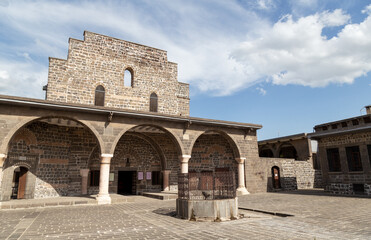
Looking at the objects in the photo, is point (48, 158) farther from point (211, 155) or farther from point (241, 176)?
point (241, 176)

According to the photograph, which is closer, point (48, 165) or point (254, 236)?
point (254, 236)

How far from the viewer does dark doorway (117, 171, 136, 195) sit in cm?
1694

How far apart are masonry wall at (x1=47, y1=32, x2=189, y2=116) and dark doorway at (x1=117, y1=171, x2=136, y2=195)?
4611mm

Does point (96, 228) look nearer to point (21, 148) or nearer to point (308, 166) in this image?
point (21, 148)

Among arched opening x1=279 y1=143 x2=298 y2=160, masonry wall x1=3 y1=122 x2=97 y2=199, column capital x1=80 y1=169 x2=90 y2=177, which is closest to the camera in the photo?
masonry wall x1=3 y1=122 x2=97 y2=199

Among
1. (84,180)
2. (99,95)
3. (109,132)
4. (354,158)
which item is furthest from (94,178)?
(354,158)

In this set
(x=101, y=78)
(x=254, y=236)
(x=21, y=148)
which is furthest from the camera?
(x=101, y=78)

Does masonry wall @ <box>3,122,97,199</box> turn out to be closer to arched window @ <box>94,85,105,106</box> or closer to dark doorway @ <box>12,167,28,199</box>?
dark doorway @ <box>12,167,28,199</box>

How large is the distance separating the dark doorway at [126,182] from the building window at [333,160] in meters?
13.0

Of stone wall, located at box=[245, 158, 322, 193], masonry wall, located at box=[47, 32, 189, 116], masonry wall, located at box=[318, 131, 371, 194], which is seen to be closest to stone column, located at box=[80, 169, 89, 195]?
masonry wall, located at box=[47, 32, 189, 116]

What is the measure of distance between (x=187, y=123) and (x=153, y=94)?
5.31m

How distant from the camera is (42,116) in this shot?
1120 centimetres

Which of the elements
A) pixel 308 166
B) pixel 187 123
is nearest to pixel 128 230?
pixel 187 123

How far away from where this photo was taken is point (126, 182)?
1753 cm
